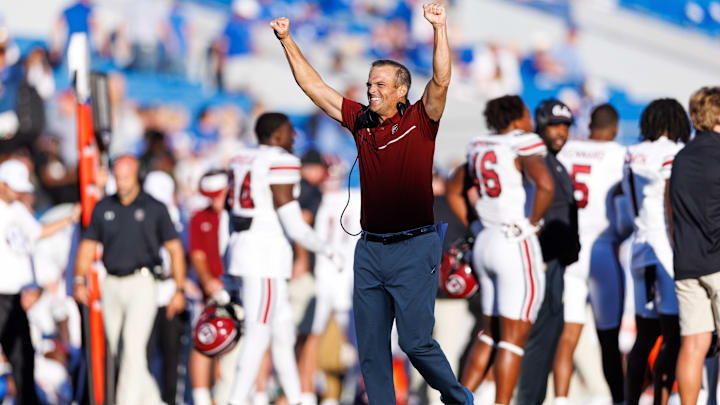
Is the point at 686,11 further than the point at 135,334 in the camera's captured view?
Yes

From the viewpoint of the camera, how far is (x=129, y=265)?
8.25m

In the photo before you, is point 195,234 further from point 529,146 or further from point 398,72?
point 398,72

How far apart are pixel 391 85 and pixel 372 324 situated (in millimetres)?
1278

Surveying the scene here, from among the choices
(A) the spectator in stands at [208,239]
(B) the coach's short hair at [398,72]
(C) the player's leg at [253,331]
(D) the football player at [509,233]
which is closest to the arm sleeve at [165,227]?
(A) the spectator in stands at [208,239]

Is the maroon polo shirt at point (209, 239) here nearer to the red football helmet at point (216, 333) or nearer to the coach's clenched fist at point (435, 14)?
the red football helmet at point (216, 333)

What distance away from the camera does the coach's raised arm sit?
5.21m

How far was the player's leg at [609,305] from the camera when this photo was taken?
25.5ft

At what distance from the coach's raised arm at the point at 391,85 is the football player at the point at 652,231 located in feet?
7.54

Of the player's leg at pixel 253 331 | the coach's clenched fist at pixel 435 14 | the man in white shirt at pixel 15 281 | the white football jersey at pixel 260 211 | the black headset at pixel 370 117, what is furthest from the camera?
the man in white shirt at pixel 15 281

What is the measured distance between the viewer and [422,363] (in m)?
5.75

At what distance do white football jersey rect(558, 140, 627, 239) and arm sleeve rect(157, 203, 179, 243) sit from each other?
3.03 meters

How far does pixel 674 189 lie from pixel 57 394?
582 centimetres

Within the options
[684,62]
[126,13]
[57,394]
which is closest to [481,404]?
[57,394]

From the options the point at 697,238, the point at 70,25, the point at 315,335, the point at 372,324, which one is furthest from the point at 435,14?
the point at 70,25
